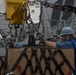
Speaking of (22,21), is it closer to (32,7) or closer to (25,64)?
(32,7)

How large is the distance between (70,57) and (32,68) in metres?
0.67

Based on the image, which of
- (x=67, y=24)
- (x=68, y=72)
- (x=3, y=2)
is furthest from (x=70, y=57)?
(x=67, y=24)

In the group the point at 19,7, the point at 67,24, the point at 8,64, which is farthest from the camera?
the point at 67,24

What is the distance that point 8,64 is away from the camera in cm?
523

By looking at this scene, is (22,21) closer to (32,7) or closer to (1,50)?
(32,7)

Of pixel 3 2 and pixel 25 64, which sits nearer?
pixel 25 64

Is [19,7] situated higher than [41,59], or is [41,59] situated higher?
[19,7]

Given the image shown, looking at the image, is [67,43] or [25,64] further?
[67,43]

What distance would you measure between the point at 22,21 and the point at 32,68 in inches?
42.7

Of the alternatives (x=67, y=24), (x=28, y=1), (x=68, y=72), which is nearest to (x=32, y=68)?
(x=68, y=72)

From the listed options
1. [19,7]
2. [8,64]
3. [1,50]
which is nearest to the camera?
[8,64]

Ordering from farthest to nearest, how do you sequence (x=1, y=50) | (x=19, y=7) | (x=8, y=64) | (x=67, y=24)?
(x=67, y=24)
(x=1, y=50)
(x=19, y=7)
(x=8, y=64)

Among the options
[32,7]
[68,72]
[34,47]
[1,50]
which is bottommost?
[1,50]

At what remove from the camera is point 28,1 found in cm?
612
